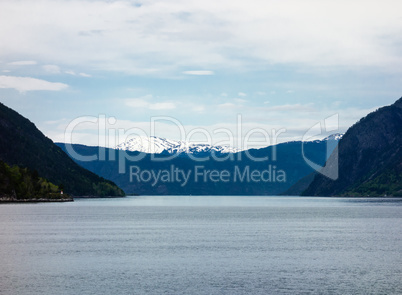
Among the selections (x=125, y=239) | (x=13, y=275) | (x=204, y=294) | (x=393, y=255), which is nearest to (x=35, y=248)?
(x=125, y=239)

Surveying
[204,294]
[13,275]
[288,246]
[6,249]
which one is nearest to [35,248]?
[6,249]

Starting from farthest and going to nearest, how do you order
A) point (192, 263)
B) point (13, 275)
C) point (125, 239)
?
point (125, 239) < point (192, 263) < point (13, 275)

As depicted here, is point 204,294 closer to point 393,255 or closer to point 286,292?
point 286,292

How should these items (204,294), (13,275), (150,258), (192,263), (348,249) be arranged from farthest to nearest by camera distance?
(348,249) → (150,258) → (192,263) → (13,275) → (204,294)

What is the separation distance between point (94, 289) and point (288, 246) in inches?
1711

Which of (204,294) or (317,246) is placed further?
(317,246)

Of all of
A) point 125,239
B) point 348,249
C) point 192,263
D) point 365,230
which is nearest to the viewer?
point 192,263

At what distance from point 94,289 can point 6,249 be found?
3703cm

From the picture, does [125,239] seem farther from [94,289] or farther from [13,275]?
[94,289]

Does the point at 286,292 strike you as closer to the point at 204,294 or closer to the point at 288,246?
the point at 204,294

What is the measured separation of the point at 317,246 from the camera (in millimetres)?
→ 90750

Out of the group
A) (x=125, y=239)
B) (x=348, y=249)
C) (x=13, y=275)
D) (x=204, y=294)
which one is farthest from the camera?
(x=125, y=239)

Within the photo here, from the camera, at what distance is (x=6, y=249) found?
86.8m

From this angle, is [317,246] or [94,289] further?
[317,246]
